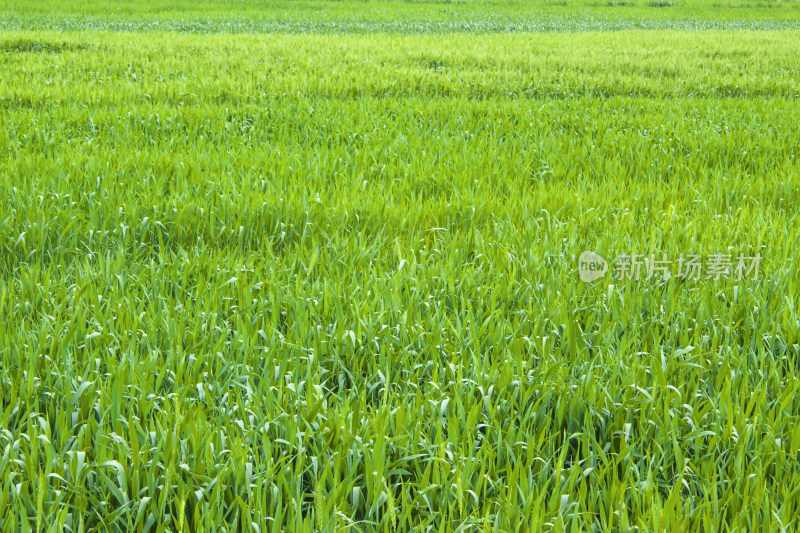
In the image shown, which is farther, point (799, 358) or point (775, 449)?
point (799, 358)

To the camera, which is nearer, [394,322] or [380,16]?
[394,322]

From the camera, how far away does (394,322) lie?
2789 mm

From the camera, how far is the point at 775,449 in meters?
2.07

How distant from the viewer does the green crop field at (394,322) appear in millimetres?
1836

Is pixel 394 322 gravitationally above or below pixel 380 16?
below

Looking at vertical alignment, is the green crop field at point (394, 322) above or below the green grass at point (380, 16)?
below

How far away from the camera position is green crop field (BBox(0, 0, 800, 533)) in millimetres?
1836

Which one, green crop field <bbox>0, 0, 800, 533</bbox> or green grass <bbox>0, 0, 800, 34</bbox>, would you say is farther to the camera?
green grass <bbox>0, 0, 800, 34</bbox>

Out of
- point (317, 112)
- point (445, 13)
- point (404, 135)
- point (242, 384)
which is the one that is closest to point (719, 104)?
point (404, 135)

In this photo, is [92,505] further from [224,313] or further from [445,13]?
[445,13]

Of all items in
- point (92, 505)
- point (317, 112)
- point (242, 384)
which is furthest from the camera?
point (317, 112)

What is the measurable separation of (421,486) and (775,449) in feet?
3.61

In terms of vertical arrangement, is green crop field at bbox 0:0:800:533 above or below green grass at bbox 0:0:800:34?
below

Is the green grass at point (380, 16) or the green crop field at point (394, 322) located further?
the green grass at point (380, 16)
